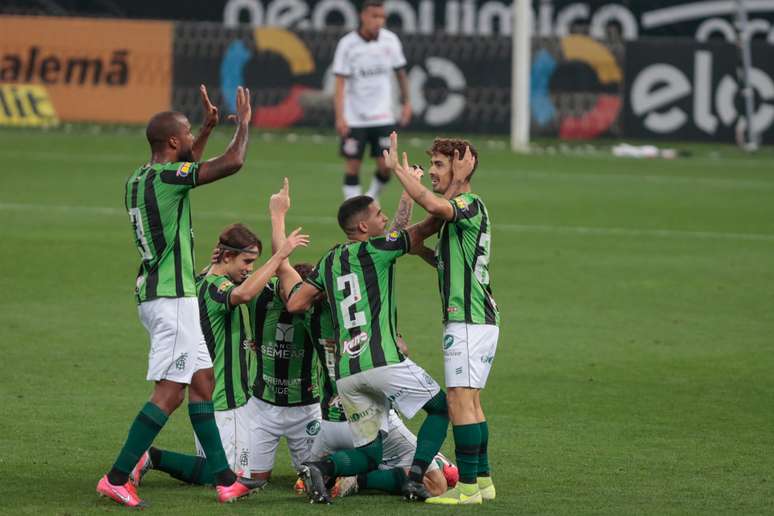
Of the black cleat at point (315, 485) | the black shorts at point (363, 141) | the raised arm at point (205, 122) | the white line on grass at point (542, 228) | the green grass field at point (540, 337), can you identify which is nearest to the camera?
the black cleat at point (315, 485)

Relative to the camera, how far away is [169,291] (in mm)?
6961

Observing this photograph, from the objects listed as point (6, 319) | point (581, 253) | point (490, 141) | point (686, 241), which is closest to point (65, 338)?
point (6, 319)

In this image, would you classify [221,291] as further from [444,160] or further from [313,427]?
[444,160]

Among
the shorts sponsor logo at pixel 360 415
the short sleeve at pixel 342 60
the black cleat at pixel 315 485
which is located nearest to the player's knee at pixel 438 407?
the shorts sponsor logo at pixel 360 415

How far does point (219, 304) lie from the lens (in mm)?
7469

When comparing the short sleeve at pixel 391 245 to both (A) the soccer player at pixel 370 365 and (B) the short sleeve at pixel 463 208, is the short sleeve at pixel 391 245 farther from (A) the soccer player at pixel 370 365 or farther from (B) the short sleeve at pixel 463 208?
(B) the short sleeve at pixel 463 208

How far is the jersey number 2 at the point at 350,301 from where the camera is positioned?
23.0 feet

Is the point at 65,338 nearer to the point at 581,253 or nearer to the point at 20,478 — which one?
the point at 20,478

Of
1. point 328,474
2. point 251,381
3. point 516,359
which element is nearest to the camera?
point 328,474

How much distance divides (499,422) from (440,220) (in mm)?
2021

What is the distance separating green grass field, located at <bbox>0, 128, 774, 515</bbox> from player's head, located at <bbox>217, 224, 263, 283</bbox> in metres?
1.08

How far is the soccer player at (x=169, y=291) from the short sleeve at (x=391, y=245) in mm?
756

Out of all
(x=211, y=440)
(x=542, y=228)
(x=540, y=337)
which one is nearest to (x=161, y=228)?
(x=211, y=440)

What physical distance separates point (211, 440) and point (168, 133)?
Result: 1436 mm
